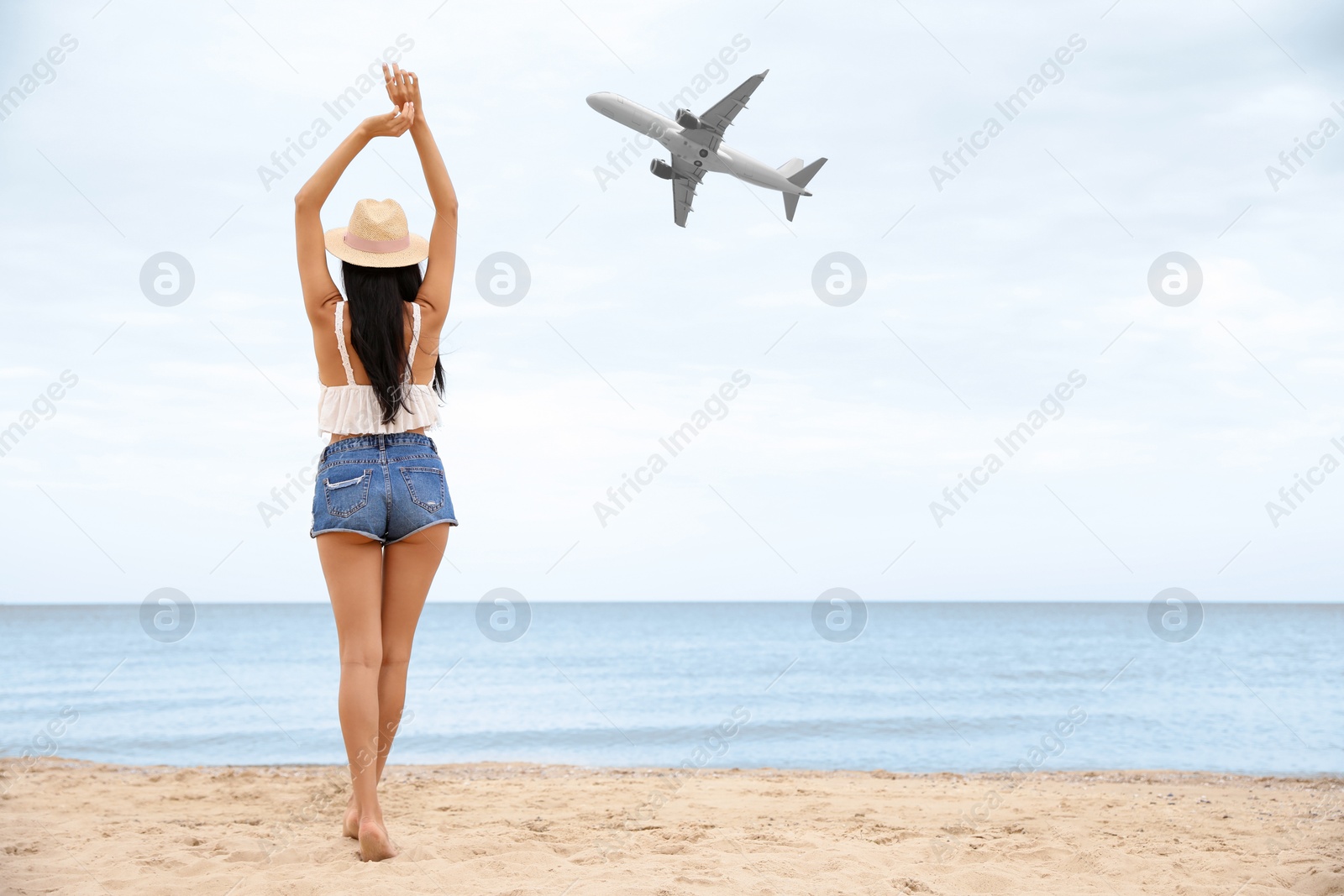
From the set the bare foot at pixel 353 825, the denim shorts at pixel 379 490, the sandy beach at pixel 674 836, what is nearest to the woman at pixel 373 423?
the denim shorts at pixel 379 490

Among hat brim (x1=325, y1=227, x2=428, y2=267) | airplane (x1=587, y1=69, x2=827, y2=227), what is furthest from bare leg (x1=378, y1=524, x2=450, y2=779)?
airplane (x1=587, y1=69, x2=827, y2=227)

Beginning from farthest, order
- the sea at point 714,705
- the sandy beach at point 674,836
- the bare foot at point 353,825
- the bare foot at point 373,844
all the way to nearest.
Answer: the sea at point 714,705 < the bare foot at point 353,825 < the bare foot at point 373,844 < the sandy beach at point 674,836

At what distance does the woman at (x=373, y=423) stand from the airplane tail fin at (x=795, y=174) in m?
16.0

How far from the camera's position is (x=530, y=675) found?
773 inches

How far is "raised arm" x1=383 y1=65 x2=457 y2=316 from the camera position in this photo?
306cm

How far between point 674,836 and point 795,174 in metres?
17.0

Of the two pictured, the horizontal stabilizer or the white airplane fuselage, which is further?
the horizontal stabilizer

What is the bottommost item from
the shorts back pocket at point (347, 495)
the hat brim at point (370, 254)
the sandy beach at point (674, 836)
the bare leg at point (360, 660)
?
the sandy beach at point (674, 836)

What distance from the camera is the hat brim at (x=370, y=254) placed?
2.97m

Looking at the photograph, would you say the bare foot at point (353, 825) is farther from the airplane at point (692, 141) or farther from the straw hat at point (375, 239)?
the airplane at point (692, 141)

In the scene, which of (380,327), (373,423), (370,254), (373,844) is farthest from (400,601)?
(370,254)

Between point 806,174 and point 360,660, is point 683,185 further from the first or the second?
point 360,660

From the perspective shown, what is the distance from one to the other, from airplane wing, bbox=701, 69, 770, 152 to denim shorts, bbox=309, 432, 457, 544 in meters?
11.7

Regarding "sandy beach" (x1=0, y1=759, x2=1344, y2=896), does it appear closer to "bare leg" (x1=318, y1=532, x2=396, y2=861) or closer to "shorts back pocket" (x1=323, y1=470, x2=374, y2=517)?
"bare leg" (x1=318, y1=532, x2=396, y2=861)
